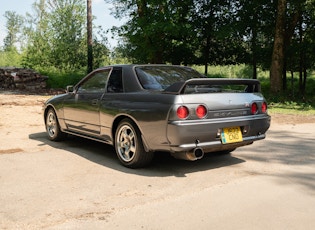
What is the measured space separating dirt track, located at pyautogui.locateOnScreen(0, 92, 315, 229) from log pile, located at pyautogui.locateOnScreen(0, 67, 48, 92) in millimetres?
15438

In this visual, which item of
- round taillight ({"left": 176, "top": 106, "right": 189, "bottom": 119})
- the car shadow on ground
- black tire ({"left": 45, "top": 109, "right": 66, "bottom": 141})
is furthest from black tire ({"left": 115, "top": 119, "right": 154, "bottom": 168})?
black tire ({"left": 45, "top": 109, "right": 66, "bottom": 141})

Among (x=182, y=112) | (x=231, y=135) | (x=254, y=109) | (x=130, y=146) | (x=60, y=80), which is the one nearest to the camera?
(x=182, y=112)

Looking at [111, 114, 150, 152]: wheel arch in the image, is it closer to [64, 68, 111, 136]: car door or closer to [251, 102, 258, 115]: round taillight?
[64, 68, 111, 136]: car door

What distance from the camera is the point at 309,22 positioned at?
775 inches

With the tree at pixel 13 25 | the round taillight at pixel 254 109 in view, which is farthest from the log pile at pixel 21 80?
the tree at pixel 13 25

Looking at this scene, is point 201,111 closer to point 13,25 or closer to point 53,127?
point 53,127

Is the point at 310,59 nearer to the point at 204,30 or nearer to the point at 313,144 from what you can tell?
the point at 204,30

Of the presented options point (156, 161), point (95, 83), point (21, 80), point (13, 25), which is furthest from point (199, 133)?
point (13, 25)

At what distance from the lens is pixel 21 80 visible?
21.0m

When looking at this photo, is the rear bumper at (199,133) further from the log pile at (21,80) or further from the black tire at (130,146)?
the log pile at (21,80)

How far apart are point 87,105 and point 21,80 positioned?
659 inches

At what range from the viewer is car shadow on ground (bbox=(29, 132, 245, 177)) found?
4781mm

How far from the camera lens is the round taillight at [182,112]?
4297mm

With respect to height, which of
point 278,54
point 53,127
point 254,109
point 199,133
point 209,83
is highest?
point 278,54
